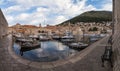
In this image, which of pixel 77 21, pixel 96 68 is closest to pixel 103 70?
pixel 96 68

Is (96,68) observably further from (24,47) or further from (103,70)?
(24,47)

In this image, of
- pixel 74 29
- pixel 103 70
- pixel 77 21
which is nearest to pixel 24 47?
pixel 103 70

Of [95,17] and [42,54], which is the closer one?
[42,54]

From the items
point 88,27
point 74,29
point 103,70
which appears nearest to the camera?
point 103,70

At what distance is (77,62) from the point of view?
7012 mm

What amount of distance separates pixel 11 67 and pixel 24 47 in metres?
22.5

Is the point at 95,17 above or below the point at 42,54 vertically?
above

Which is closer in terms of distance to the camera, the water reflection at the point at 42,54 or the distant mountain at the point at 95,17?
the water reflection at the point at 42,54

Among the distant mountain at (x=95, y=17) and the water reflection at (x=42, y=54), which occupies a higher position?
the distant mountain at (x=95, y=17)

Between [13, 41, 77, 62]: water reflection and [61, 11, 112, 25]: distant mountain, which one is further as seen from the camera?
[61, 11, 112, 25]: distant mountain

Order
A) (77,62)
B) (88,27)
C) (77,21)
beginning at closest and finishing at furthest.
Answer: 1. (77,62)
2. (88,27)
3. (77,21)

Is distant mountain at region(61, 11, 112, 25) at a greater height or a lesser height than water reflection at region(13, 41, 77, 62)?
greater

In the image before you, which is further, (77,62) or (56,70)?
(77,62)

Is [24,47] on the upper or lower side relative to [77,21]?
lower
